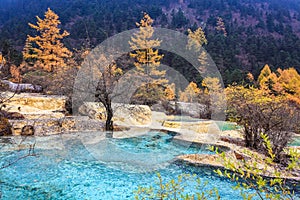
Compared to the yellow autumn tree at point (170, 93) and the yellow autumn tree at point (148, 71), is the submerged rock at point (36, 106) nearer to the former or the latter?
the yellow autumn tree at point (148, 71)

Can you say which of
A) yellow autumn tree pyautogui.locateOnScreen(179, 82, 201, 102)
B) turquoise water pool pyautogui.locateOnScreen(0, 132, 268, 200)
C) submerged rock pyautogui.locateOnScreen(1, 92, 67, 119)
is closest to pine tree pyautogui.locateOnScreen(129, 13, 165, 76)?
yellow autumn tree pyautogui.locateOnScreen(179, 82, 201, 102)

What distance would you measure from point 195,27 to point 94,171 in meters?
41.5

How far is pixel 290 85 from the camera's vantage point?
19.6 meters

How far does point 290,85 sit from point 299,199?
17549mm

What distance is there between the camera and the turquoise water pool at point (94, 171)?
4.59 meters

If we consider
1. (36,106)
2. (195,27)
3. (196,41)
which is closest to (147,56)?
(196,41)

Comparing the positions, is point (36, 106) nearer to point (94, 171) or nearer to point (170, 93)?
point (94, 171)

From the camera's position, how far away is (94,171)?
18.6 ft

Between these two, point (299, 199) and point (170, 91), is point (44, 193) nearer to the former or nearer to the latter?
point (299, 199)

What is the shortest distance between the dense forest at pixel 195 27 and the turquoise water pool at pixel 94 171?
15.5 feet

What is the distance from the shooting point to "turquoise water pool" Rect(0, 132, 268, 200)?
4.59m

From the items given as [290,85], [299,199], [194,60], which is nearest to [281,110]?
[299,199]

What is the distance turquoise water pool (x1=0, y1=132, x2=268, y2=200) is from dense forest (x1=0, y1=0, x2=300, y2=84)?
15.5ft

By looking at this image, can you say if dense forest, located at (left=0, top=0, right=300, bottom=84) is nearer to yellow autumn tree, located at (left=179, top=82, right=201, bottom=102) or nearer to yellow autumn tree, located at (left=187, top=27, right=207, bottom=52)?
yellow autumn tree, located at (left=187, top=27, right=207, bottom=52)
